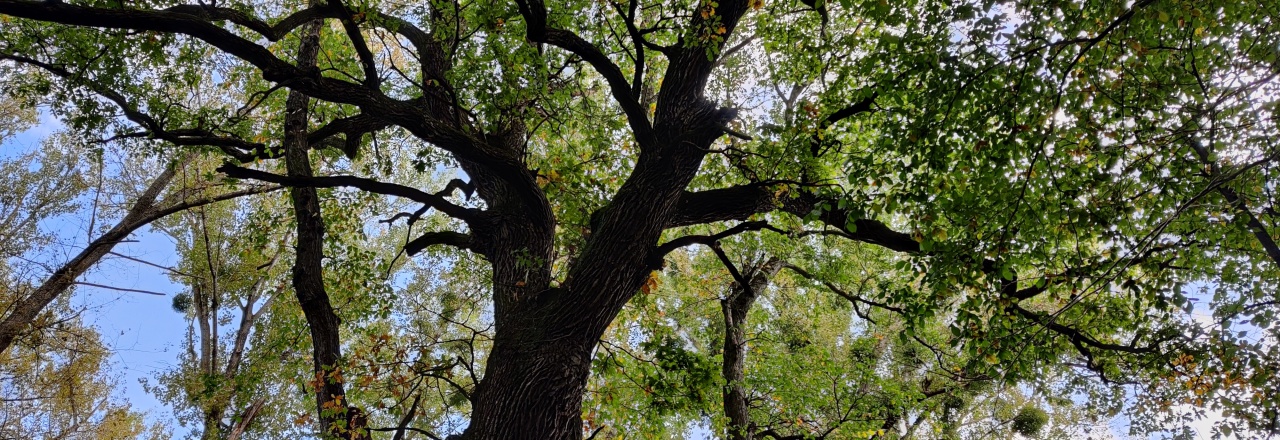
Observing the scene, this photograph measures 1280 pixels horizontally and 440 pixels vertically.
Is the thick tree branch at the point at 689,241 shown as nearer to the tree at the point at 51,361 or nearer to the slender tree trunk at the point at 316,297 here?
the slender tree trunk at the point at 316,297

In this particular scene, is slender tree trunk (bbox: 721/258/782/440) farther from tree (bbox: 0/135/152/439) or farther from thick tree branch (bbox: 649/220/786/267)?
tree (bbox: 0/135/152/439)

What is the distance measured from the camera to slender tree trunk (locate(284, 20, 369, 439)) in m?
5.00

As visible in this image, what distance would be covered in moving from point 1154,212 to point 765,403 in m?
6.72

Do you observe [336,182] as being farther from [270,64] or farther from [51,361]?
[51,361]

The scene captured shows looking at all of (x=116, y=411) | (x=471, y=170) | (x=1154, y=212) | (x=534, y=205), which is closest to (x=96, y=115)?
(x=471, y=170)

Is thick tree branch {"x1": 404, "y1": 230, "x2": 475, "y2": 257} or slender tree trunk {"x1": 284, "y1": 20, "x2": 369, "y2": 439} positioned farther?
thick tree branch {"x1": 404, "y1": 230, "x2": 475, "y2": 257}

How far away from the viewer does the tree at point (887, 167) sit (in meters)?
4.14

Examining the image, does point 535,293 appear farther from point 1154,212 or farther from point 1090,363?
point 1090,363

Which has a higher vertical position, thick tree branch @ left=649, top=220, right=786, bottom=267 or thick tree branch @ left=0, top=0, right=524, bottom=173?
thick tree branch @ left=0, top=0, right=524, bottom=173

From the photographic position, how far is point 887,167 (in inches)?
189

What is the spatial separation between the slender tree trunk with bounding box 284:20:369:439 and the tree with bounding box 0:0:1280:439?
22 mm

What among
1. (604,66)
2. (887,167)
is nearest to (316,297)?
(604,66)

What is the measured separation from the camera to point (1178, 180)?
4742mm

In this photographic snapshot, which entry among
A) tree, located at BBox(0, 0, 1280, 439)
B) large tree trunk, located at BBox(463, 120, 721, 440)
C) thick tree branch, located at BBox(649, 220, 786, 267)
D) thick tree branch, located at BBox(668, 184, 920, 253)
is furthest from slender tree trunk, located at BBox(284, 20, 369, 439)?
thick tree branch, located at BBox(668, 184, 920, 253)
